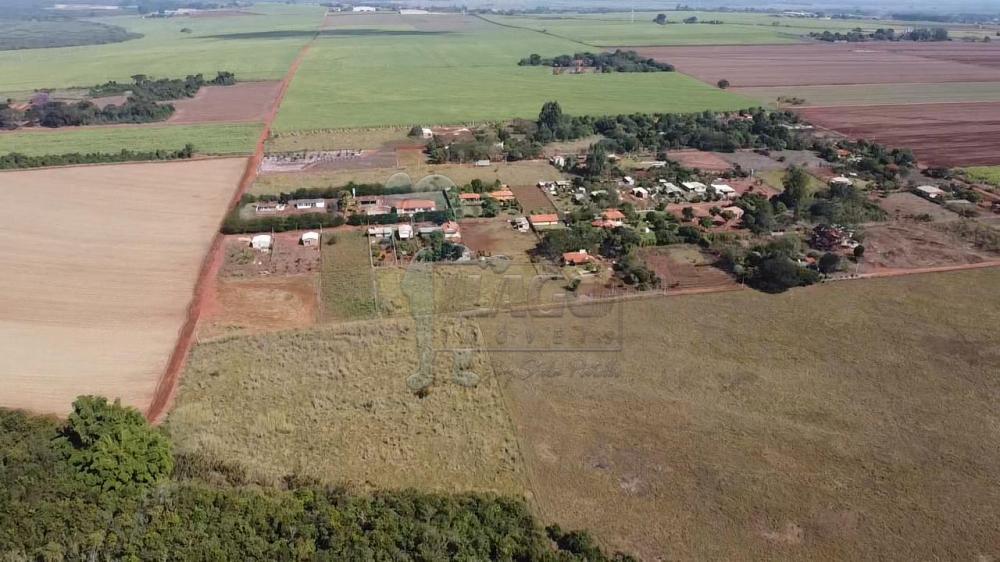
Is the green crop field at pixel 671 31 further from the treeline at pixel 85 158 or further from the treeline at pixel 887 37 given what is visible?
the treeline at pixel 85 158

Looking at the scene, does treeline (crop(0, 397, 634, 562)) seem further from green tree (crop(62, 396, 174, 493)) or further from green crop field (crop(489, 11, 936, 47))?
green crop field (crop(489, 11, 936, 47))

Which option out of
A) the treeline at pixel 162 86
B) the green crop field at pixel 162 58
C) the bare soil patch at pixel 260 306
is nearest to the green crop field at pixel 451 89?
the green crop field at pixel 162 58

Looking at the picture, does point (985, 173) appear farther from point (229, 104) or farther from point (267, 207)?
point (229, 104)

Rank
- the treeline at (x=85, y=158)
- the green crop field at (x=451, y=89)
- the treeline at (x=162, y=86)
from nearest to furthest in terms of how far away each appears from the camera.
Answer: the treeline at (x=85, y=158) → the green crop field at (x=451, y=89) → the treeline at (x=162, y=86)

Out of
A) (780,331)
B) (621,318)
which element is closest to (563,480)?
(621,318)

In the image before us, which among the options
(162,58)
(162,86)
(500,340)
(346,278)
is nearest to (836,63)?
(346,278)

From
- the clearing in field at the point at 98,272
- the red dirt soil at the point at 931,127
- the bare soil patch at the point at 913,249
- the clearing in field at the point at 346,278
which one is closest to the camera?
the clearing in field at the point at 98,272

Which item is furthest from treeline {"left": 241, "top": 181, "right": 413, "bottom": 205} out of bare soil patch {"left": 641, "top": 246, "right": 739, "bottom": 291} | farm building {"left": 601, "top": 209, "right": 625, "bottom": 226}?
bare soil patch {"left": 641, "top": 246, "right": 739, "bottom": 291}
